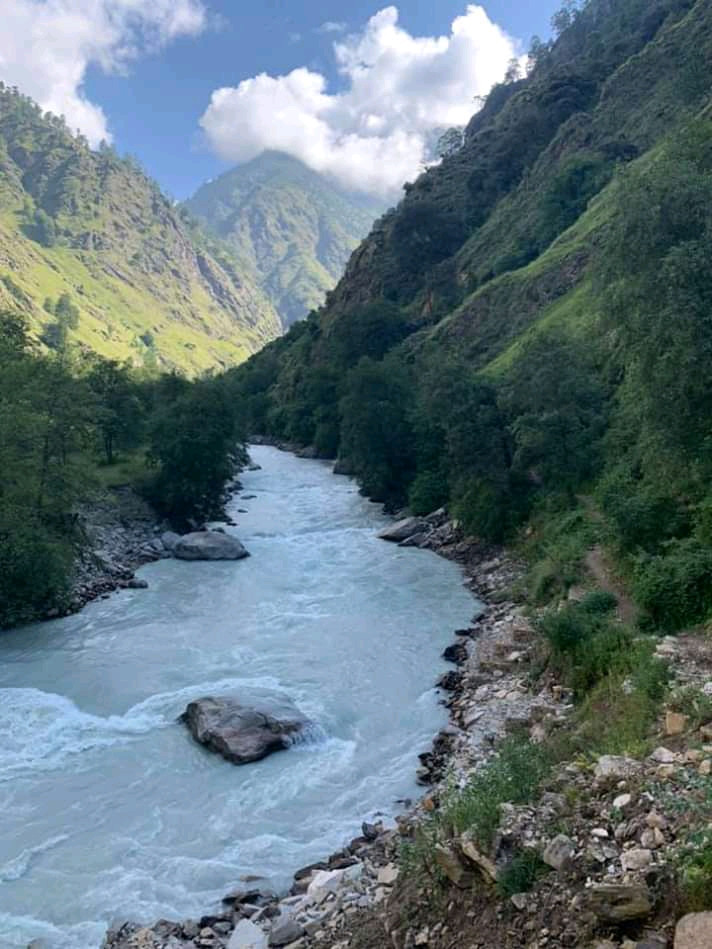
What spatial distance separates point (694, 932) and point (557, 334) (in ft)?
118

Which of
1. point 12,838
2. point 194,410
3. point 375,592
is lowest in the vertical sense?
point 12,838

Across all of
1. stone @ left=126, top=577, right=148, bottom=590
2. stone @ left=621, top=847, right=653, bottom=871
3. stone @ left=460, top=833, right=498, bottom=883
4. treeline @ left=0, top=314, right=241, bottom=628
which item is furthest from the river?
stone @ left=621, top=847, right=653, bottom=871

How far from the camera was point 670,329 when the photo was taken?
2109 centimetres

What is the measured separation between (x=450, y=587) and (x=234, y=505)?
82.4ft

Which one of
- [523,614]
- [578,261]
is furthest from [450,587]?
[578,261]

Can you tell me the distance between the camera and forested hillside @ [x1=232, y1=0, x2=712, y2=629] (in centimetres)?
2195

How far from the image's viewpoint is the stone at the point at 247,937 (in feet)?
37.4

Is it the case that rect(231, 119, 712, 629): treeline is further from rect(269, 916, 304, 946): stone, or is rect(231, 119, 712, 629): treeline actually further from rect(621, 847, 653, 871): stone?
rect(269, 916, 304, 946): stone

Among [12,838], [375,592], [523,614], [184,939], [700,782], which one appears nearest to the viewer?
[700,782]

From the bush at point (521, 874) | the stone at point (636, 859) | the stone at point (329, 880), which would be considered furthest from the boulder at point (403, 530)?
the stone at point (636, 859)

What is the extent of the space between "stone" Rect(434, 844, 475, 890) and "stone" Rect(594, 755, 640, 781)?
7.23 feet

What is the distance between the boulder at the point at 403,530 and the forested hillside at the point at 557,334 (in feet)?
7.80

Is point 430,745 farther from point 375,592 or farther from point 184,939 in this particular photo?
point 375,592

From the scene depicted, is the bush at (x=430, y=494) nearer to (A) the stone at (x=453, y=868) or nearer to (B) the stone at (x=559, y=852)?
(A) the stone at (x=453, y=868)
